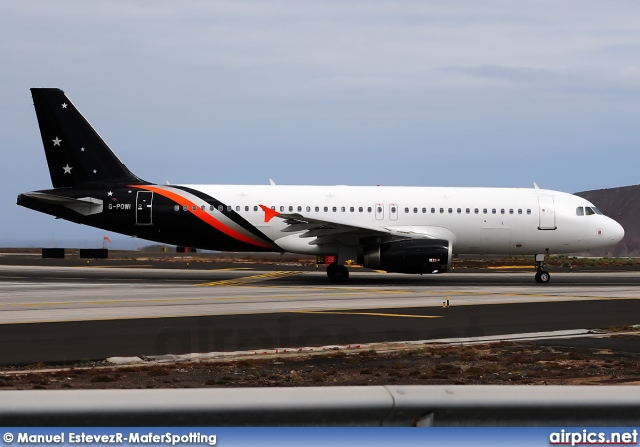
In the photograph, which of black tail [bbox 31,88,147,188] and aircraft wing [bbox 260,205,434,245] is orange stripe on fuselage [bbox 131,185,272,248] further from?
black tail [bbox 31,88,147,188]

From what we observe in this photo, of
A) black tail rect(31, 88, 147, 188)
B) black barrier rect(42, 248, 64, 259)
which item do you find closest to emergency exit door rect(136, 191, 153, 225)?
black tail rect(31, 88, 147, 188)

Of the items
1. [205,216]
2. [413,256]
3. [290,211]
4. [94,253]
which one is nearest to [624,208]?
[94,253]

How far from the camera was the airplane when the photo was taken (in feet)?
119

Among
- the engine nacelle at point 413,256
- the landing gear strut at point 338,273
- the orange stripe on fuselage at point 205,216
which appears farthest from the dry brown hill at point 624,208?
the orange stripe on fuselage at point 205,216

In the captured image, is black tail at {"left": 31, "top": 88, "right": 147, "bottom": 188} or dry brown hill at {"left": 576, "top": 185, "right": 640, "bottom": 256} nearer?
black tail at {"left": 31, "top": 88, "right": 147, "bottom": 188}

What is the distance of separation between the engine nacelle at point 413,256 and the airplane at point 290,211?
34 cm

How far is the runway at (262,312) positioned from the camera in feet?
53.2

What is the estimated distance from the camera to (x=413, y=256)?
34.0 m

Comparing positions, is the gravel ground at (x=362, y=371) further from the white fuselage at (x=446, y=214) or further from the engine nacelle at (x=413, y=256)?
the white fuselage at (x=446, y=214)

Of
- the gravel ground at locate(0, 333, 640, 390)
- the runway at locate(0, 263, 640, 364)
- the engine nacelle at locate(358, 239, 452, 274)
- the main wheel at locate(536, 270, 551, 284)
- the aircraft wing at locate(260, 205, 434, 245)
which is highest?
the aircraft wing at locate(260, 205, 434, 245)

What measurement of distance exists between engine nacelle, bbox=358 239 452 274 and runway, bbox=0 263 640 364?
34.6 inches

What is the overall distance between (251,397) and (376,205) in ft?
112

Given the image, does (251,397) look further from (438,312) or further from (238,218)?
(238,218)

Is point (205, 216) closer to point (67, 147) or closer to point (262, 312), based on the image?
point (67, 147)
